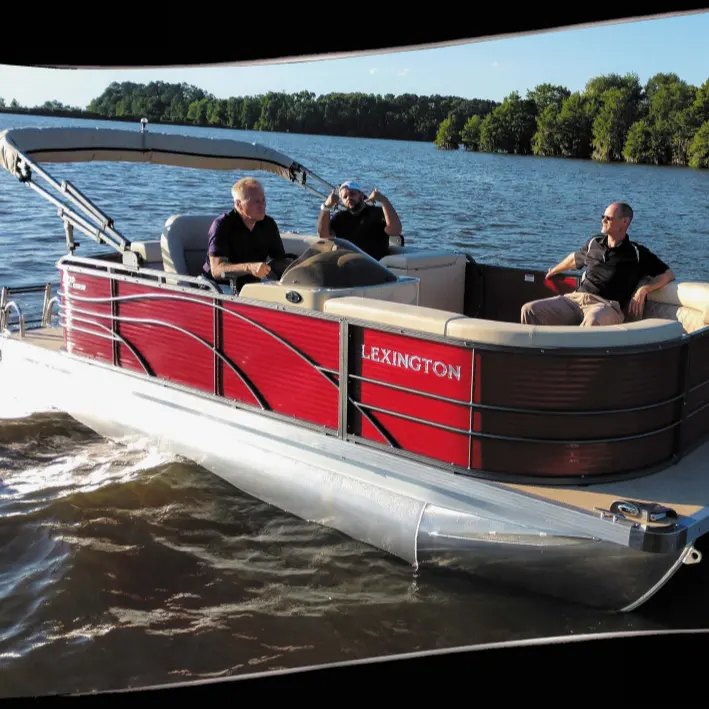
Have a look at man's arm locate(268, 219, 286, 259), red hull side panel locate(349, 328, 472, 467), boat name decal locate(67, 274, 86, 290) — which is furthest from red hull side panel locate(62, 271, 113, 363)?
red hull side panel locate(349, 328, 472, 467)

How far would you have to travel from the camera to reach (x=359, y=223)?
6.48 metres

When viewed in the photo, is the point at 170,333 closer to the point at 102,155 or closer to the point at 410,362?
the point at 410,362

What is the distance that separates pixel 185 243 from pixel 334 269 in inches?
69.7

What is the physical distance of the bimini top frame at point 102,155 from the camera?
6.07m

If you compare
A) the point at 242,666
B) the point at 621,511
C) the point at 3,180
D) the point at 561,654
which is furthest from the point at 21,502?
the point at 3,180

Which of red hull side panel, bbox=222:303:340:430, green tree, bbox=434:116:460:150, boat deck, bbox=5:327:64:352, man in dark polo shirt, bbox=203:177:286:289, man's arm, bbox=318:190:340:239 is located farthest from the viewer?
green tree, bbox=434:116:460:150

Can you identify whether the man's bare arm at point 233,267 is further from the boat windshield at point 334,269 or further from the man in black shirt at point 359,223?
the man in black shirt at point 359,223

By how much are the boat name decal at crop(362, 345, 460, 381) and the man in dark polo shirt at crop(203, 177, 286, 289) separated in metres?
1.24

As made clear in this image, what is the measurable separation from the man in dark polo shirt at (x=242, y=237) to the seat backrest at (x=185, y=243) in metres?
0.48

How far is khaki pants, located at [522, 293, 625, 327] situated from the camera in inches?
186

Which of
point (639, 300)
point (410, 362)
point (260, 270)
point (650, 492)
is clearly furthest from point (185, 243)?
point (650, 492)

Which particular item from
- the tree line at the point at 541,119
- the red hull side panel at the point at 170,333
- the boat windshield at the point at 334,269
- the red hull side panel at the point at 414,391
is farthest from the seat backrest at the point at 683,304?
the tree line at the point at 541,119

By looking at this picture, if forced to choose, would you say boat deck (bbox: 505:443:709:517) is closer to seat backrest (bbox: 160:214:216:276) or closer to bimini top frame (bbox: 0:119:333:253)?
seat backrest (bbox: 160:214:216:276)

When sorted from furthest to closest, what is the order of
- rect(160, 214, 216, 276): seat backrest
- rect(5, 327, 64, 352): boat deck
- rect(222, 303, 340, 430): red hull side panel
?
rect(5, 327, 64, 352): boat deck, rect(160, 214, 216, 276): seat backrest, rect(222, 303, 340, 430): red hull side panel
